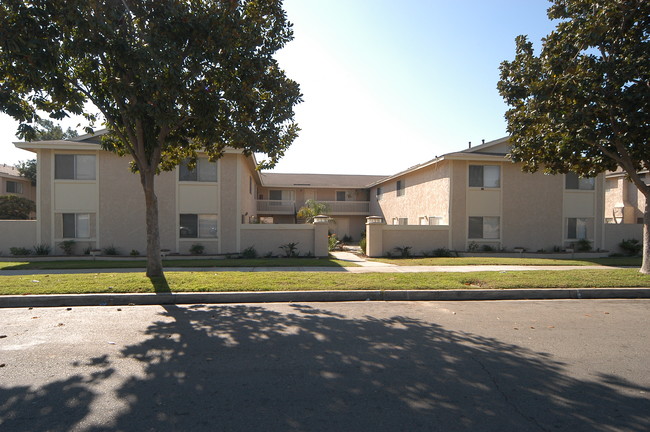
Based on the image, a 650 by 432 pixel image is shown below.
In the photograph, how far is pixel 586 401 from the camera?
3.70 meters

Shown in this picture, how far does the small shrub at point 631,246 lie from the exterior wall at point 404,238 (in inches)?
372

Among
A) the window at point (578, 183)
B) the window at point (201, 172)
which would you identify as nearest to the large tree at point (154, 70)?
the window at point (201, 172)

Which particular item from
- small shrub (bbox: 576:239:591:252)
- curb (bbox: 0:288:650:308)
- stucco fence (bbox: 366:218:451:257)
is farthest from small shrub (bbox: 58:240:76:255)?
small shrub (bbox: 576:239:591:252)

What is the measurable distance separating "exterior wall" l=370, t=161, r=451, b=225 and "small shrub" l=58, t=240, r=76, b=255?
56.6 feet

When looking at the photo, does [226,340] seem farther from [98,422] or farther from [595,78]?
[595,78]

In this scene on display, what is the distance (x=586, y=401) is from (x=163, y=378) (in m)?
4.18

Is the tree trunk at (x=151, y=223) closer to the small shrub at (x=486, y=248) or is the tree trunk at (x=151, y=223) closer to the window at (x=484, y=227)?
the window at (x=484, y=227)

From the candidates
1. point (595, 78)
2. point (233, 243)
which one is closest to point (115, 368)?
point (595, 78)

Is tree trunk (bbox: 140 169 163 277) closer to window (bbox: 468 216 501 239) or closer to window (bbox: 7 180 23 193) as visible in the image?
window (bbox: 468 216 501 239)

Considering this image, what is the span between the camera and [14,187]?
32375 millimetres

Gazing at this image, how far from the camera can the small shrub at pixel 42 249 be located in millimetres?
16812

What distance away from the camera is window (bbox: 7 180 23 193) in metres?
31.8

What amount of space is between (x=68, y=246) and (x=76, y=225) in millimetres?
1006

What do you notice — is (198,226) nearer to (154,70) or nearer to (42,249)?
(42,249)
